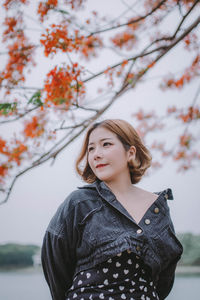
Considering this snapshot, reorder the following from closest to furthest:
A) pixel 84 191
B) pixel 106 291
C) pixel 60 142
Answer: pixel 106 291
pixel 84 191
pixel 60 142

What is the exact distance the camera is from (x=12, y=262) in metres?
3.36

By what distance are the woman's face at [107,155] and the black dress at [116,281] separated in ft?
1.34

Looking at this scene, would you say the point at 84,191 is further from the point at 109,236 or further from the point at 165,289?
the point at 165,289

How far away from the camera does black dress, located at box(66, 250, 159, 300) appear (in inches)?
44.3

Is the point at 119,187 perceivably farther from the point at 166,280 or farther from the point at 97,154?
the point at 166,280

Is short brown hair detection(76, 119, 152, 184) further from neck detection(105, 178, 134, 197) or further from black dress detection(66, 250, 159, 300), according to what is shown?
black dress detection(66, 250, 159, 300)

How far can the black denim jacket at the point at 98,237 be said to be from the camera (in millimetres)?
1199

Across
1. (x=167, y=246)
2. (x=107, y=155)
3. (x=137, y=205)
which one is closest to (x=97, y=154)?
(x=107, y=155)

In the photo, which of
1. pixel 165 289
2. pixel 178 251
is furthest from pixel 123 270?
pixel 165 289

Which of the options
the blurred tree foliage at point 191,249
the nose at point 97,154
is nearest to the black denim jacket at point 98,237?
the nose at point 97,154

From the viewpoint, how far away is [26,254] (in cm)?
337

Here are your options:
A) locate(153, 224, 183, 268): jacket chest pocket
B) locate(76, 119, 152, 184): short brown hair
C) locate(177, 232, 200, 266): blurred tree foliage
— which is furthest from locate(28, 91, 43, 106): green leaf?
locate(177, 232, 200, 266): blurred tree foliage

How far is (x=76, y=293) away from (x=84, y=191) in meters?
0.44

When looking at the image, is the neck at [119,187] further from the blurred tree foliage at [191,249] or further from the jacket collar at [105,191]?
the blurred tree foliage at [191,249]
